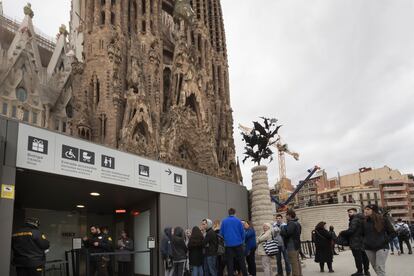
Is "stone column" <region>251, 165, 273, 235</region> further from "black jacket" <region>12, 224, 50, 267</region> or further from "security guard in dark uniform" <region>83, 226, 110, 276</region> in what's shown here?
"black jacket" <region>12, 224, 50, 267</region>

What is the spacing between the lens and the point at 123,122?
34.8 metres

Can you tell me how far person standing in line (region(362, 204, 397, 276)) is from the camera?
25.5 ft

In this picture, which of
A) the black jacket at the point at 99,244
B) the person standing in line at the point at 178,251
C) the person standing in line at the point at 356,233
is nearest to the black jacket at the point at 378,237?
the person standing in line at the point at 356,233

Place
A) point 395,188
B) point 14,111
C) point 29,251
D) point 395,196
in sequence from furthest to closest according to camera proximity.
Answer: point 395,188, point 395,196, point 14,111, point 29,251

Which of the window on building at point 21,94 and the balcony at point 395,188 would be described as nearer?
the window on building at point 21,94

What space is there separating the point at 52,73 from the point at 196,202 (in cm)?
3469

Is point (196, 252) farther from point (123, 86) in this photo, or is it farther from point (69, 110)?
point (69, 110)

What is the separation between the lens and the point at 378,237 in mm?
7812

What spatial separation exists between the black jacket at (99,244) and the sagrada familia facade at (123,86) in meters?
22.4

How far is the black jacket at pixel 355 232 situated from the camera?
851cm

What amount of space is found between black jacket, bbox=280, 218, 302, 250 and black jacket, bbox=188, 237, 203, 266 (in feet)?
6.89

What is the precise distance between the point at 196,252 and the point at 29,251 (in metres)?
3.89

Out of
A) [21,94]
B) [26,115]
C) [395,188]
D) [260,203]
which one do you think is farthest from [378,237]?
[395,188]

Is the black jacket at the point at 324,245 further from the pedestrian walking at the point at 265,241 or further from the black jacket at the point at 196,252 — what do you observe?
Answer: the black jacket at the point at 196,252
